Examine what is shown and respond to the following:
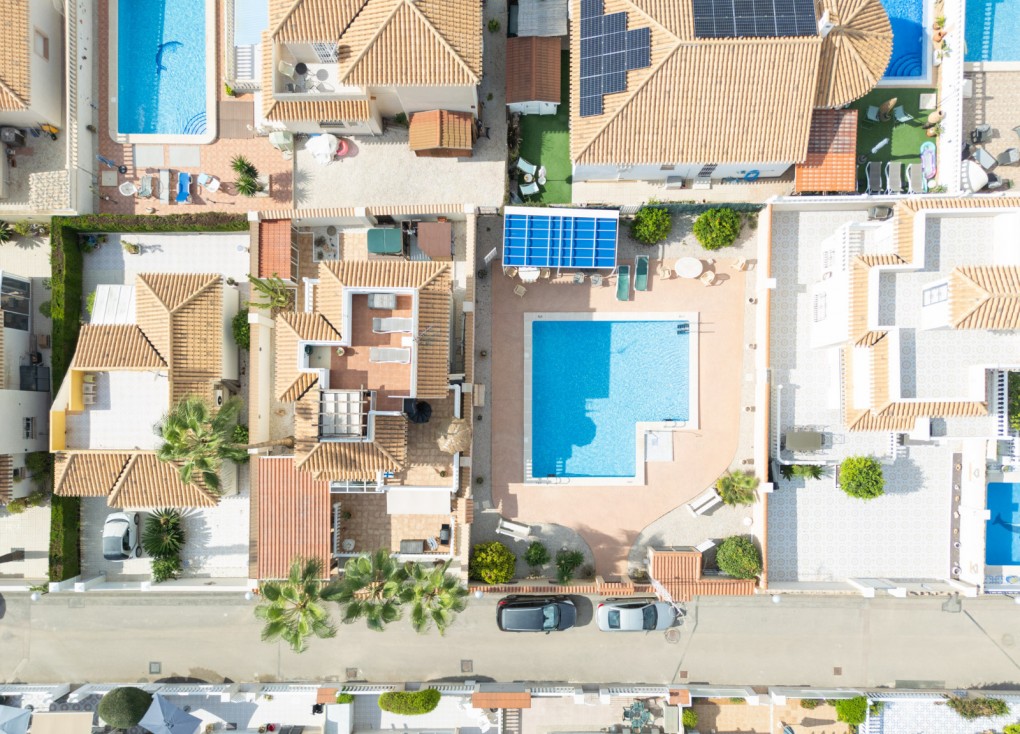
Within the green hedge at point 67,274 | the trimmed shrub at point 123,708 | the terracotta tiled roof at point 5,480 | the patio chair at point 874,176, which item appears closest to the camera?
the trimmed shrub at point 123,708

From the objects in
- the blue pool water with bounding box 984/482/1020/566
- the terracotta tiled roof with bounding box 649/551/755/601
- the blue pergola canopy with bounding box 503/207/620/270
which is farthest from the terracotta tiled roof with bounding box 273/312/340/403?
the blue pool water with bounding box 984/482/1020/566

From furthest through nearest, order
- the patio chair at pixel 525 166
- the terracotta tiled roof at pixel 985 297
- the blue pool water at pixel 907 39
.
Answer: the patio chair at pixel 525 166
the blue pool water at pixel 907 39
the terracotta tiled roof at pixel 985 297

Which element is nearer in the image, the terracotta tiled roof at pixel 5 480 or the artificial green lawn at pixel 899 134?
the terracotta tiled roof at pixel 5 480

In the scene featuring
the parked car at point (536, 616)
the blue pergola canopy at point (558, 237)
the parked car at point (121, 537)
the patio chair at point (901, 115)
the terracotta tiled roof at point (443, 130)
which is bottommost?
the parked car at point (536, 616)

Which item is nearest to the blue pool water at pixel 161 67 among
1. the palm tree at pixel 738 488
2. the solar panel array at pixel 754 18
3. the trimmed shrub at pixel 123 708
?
the solar panel array at pixel 754 18

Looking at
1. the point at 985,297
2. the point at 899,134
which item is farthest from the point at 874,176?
the point at 985,297

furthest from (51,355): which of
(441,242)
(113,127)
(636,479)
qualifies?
(636,479)

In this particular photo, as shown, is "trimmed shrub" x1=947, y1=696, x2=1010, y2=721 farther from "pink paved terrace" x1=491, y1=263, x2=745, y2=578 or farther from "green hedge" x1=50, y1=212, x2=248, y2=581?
"green hedge" x1=50, y1=212, x2=248, y2=581

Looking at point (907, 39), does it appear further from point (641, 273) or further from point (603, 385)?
point (603, 385)

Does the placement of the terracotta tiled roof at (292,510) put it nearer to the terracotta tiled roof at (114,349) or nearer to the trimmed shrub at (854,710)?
the terracotta tiled roof at (114,349)
